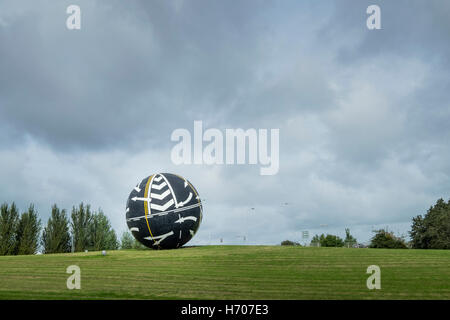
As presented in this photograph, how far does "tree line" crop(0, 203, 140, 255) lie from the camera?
5288cm

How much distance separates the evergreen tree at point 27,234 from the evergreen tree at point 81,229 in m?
5.07

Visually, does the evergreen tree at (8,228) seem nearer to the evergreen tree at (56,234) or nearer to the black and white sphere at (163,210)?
the evergreen tree at (56,234)

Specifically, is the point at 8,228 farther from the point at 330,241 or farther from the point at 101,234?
the point at 330,241

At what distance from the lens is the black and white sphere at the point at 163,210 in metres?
25.7

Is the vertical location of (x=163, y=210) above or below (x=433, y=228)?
above

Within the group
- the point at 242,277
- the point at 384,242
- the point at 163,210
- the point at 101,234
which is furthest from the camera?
the point at 101,234

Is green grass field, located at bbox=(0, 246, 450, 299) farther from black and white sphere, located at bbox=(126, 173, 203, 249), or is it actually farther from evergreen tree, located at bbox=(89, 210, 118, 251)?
evergreen tree, located at bbox=(89, 210, 118, 251)

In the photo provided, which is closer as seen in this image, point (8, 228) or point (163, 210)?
point (163, 210)

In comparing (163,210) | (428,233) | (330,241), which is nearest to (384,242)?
(428,233)

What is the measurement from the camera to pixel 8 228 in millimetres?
52688

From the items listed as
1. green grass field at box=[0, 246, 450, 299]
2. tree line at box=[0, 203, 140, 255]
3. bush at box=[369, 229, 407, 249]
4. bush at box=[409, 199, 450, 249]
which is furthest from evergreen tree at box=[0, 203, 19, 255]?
bush at box=[409, 199, 450, 249]

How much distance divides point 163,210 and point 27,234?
124 feet

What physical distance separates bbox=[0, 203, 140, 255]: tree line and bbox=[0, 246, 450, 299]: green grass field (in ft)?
114

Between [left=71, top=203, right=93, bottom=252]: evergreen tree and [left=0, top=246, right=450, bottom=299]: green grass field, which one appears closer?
[left=0, top=246, right=450, bottom=299]: green grass field
